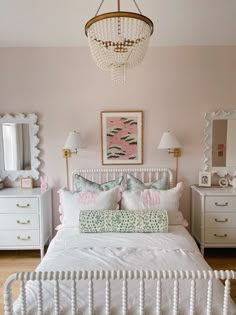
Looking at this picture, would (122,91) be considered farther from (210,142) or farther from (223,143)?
(223,143)

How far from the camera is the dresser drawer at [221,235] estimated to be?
111 inches

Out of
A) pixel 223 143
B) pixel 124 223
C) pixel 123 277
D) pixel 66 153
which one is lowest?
pixel 124 223

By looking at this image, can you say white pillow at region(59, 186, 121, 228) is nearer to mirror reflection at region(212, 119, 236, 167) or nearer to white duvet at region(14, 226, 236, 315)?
white duvet at region(14, 226, 236, 315)

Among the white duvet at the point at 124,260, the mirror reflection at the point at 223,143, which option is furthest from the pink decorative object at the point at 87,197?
the mirror reflection at the point at 223,143

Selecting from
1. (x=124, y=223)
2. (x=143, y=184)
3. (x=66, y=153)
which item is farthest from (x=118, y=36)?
(x=66, y=153)

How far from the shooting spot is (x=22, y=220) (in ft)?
9.34

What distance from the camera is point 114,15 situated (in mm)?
1214

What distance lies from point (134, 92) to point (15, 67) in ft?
4.98

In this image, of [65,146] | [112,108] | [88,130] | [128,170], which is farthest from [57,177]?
[112,108]

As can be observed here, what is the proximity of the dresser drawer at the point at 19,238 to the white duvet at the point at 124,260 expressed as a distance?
653mm

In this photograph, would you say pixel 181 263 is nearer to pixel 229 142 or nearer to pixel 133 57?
pixel 133 57

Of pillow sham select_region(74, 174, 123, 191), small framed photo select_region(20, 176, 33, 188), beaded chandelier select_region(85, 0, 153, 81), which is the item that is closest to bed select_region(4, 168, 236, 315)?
pillow sham select_region(74, 174, 123, 191)

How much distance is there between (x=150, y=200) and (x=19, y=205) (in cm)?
150

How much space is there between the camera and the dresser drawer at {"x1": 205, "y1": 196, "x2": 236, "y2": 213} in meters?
2.79
